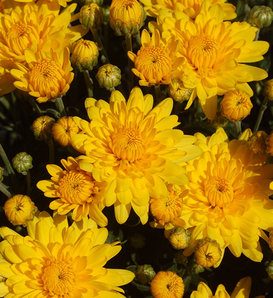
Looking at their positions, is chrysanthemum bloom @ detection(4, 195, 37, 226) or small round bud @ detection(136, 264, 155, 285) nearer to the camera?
chrysanthemum bloom @ detection(4, 195, 37, 226)

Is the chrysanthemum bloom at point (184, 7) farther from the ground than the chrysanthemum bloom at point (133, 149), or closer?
farther from the ground

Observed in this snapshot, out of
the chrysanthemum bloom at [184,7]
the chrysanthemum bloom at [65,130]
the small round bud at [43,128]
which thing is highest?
the chrysanthemum bloom at [184,7]

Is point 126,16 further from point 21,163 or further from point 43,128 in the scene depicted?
point 21,163

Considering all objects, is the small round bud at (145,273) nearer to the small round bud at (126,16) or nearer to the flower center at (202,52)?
the flower center at (202,52)

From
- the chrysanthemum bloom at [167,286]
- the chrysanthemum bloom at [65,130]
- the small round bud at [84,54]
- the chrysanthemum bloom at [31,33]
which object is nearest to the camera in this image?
the chrysanthemum bloom at [167,286]

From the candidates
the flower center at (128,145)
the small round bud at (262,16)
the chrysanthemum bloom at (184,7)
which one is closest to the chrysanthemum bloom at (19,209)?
the flower center at (128,145)

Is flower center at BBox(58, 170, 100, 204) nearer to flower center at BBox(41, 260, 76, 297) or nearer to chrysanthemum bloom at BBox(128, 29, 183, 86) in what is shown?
flower center at BBox(41, 260, 76, 297)

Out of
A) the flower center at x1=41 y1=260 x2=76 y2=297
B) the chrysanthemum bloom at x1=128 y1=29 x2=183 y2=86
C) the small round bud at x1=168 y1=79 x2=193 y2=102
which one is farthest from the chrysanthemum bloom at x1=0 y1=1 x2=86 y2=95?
the flower center at x1=41 y1=260 x2=76 y2=297
